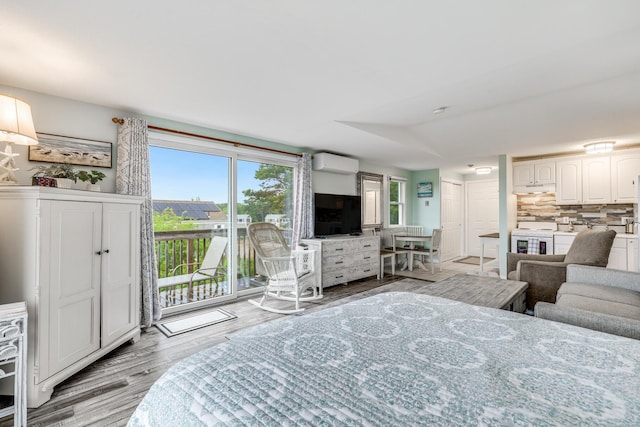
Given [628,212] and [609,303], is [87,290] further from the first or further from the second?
[628,212]

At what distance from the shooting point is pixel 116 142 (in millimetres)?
2977

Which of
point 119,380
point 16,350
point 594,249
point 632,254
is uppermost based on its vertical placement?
point 594,249

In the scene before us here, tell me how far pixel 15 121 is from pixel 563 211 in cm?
724

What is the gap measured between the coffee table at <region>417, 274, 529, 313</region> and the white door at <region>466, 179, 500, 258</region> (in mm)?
5461

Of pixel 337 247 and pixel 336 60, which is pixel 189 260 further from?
pixel 336 60

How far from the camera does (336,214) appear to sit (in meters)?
5.05

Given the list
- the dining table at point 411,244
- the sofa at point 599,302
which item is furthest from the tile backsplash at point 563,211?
the sofa at point 599,302

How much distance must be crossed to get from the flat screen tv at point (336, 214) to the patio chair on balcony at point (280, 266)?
2.97 ft

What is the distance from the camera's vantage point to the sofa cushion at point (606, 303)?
6.28 feet

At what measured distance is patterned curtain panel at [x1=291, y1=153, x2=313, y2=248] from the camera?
451 cm

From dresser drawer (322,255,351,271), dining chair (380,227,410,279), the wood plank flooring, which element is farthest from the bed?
dining chair (380,227,410,279)

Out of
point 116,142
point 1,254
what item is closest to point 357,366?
point 1,254

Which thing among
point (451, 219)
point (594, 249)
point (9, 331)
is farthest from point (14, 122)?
point (451, 219)

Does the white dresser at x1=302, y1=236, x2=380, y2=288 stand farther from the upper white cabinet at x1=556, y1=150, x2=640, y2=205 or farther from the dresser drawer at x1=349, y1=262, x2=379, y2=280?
the upper white cabinet at x1=556, y1=150, x2=640, y2=205
